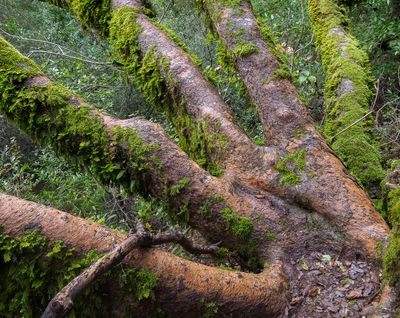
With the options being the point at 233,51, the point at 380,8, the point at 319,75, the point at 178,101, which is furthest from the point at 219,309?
the point at 380,8

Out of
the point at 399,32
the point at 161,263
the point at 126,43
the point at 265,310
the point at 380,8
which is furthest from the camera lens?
the point at 380,8

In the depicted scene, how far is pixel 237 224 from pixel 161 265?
83 cm

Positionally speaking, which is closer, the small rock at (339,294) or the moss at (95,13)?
the small rock at (339,294)

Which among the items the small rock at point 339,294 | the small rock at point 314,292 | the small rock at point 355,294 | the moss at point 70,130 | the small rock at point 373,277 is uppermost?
the small rock at point 373,277

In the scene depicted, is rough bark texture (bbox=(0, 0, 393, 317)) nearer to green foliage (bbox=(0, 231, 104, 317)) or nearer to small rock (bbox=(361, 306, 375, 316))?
small rock (bbox=(361, 306, 375, 316))

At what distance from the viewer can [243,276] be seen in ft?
8.21

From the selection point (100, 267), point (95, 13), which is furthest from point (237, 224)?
point (95, 13)

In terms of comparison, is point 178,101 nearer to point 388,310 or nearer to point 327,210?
point 327,210

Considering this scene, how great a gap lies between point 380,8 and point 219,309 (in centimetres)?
717

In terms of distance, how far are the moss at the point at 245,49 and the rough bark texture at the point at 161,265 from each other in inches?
84.3

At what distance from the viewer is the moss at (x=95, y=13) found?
15.0ft

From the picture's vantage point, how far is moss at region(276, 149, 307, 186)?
311 cm

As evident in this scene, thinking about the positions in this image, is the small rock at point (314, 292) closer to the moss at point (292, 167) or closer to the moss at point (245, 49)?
the moss at point (292, 167)

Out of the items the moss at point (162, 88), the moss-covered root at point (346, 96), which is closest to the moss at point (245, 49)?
the moss at point (162, 88)
